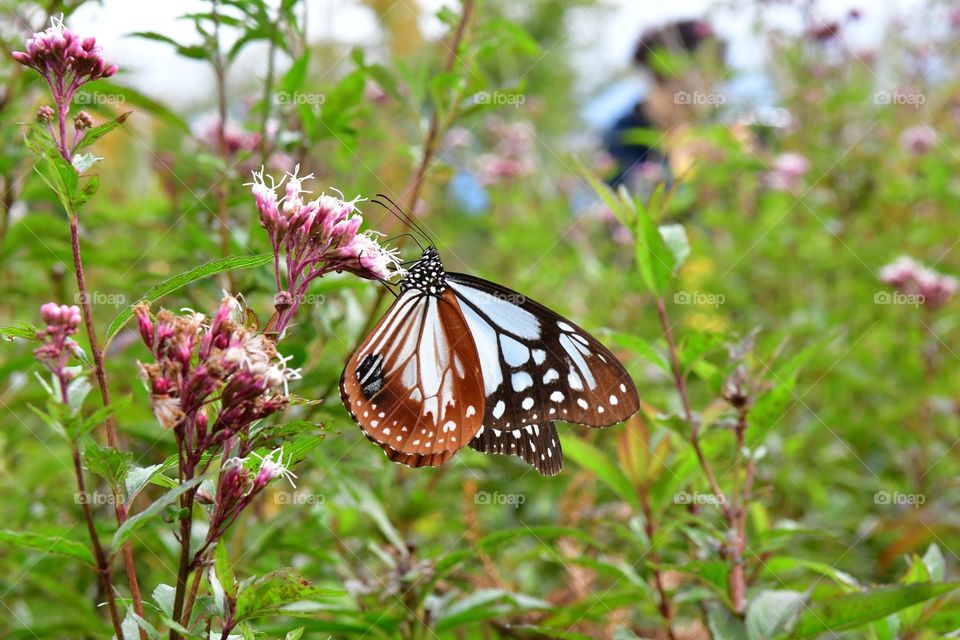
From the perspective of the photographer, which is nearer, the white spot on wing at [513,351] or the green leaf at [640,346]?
the green leaf at [640,346]

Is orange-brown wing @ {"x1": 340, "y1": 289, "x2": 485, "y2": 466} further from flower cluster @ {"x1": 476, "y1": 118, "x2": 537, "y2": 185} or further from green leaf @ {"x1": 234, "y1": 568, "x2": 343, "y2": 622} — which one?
flower cluster @ {"x1": 476, "y1": 118, "x2": 537, "y2": 185}

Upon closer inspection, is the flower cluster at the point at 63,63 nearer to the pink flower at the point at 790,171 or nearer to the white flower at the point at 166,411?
the white flower at the point at 166,411

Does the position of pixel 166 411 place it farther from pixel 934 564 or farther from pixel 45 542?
pixel 934 564

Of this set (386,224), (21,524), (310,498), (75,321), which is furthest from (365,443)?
(75,321)

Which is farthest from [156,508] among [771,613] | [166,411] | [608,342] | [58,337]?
[608,342]

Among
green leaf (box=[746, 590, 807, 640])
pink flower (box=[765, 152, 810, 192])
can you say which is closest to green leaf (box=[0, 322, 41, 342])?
green leaf (box=[746, 590, 807, 640])

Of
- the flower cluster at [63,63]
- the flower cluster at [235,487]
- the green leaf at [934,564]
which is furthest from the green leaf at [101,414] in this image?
the green leaf at [934,564]

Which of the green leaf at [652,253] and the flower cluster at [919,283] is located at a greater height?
the flower cluster at [919,283]
